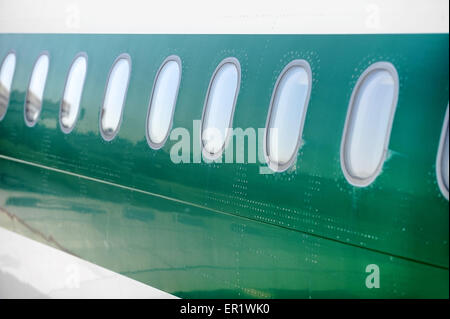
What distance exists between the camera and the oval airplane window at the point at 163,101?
695cm

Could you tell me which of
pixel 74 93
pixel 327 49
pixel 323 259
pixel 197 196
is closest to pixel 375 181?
pixel 323 259

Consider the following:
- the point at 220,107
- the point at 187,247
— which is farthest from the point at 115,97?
→ the point at 187,247

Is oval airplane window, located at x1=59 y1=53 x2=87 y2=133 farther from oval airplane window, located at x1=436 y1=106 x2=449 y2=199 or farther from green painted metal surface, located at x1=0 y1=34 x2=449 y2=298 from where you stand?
oval airplane window, located at x1=436 y1=106 x2=449 y2=199

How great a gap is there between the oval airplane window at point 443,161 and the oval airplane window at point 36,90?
567 cm

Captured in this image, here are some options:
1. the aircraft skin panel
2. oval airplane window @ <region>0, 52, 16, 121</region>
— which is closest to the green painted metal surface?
the aircraft skin panel

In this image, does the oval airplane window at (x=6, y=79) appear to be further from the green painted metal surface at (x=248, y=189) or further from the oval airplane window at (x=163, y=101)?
the oval airplane window at (x=163, y=101)

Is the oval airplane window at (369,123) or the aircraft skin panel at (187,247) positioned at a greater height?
the oval airplane window at (369,123)

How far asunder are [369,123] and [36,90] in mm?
5250

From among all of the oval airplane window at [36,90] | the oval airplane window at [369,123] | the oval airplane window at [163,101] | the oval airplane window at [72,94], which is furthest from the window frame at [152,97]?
the oval airplane window at [36,90]

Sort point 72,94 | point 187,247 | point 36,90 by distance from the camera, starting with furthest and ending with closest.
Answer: point 36,90 < point 72,94 < point 187,247

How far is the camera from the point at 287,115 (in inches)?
225

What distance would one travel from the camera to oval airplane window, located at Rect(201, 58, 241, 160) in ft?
20.5

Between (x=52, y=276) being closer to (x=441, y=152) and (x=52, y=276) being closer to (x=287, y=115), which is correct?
(x=287, y=115)
